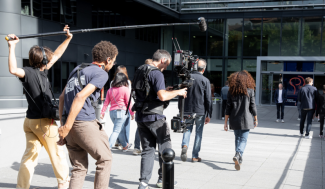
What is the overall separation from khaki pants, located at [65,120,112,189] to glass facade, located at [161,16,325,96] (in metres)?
21.3

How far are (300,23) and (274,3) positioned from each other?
234cm

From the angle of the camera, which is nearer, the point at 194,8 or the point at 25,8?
the point at 25,8

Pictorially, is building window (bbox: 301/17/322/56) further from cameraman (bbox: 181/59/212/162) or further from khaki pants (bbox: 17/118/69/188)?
khaki pants (bbox: 17/118/69/188)

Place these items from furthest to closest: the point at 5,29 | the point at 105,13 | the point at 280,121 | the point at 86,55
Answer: the point at 105,13
the point at 86,55
the point at 5,29
the point at 280,121

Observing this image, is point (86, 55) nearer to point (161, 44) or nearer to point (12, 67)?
point (161, 44)

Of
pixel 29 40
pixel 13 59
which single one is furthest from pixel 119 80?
pixel 29 40

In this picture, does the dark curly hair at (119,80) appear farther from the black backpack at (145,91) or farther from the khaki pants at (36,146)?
the khaki pants at (36,146)

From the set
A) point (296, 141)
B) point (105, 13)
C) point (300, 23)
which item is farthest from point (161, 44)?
point (296, 141)

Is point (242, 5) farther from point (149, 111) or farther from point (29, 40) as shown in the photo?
point (149, 111)

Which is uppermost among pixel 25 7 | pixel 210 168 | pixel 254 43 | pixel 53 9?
pixel 53 9

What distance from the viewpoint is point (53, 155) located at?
3.86m

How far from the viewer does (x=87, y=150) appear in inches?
122

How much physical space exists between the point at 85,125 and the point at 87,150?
25cm

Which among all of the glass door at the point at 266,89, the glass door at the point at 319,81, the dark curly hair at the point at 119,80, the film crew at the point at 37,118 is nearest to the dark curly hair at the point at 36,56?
the film crew at the point at 37,118
